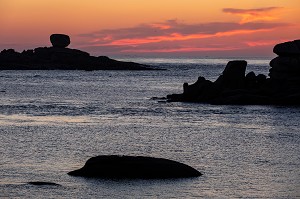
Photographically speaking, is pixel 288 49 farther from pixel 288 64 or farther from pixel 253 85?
pixel 253 85

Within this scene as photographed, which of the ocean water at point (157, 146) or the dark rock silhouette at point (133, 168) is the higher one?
the dark rock silhouette at point (133, 168)

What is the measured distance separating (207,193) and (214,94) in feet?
176

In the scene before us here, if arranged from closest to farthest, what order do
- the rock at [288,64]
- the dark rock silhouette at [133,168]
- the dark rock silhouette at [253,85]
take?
the dark rock silhouette at [133,168] → the dark rock silhouette at [253,85] → the rock at [288,64]

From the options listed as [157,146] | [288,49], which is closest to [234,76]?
[288,49]

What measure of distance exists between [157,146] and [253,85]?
150 feet

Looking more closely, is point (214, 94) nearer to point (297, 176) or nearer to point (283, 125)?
point (283, 125)

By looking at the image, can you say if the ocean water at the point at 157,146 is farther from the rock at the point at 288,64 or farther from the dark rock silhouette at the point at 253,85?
the rock at the point at 288,64

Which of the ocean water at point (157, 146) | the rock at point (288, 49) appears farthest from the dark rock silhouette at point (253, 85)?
the ocean water at point (157, 146)

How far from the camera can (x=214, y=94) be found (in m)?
80.8

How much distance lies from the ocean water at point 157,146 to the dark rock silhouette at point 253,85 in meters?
4.24

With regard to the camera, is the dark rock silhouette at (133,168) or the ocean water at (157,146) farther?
the dark rock silhouette at (133,168)

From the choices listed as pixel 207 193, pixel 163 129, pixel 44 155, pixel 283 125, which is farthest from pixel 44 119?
pixel 207 193

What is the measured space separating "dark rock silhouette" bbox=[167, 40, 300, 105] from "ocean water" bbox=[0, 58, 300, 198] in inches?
167

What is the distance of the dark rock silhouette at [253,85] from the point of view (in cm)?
7719
